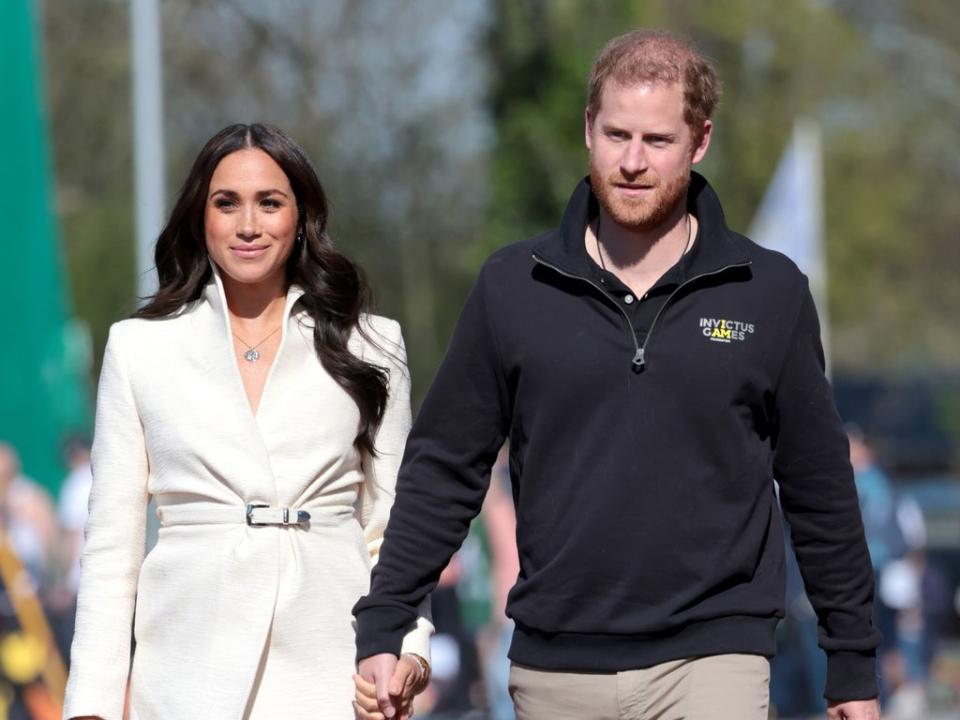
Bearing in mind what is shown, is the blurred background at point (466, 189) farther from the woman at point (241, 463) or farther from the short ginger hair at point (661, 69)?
the short ginger hair at point (661, 69)

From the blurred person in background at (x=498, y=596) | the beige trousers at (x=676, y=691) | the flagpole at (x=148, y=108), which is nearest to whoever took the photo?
the beige trousers at (x=676, y=691)

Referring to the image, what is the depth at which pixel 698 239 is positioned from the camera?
4.29m

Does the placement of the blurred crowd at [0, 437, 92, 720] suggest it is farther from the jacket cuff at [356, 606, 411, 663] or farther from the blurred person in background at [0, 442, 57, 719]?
the jacket cuff at [356, 606, 411, 663]

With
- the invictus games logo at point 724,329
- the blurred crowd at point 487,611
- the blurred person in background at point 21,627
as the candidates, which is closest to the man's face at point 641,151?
the invictus games logo at point 724,329

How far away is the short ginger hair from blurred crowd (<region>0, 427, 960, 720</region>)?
642cm

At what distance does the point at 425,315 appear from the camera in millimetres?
38469

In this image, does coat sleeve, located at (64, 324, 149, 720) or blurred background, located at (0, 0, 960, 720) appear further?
blurred background, located at (0, 0, 960, 720)

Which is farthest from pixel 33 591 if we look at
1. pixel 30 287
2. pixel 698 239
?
pixel 698 239

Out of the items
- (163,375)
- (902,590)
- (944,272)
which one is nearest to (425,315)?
(944,272)

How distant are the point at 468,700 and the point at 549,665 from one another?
312 inches

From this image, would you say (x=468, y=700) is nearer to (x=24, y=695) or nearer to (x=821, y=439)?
(x=24, y=695)

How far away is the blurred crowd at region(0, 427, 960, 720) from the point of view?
11.4 metres

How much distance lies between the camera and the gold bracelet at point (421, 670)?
4.30m

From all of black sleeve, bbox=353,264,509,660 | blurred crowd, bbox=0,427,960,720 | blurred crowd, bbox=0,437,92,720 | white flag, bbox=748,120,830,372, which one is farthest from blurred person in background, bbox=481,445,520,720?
black sleeve, bbox=353,264,509,660
